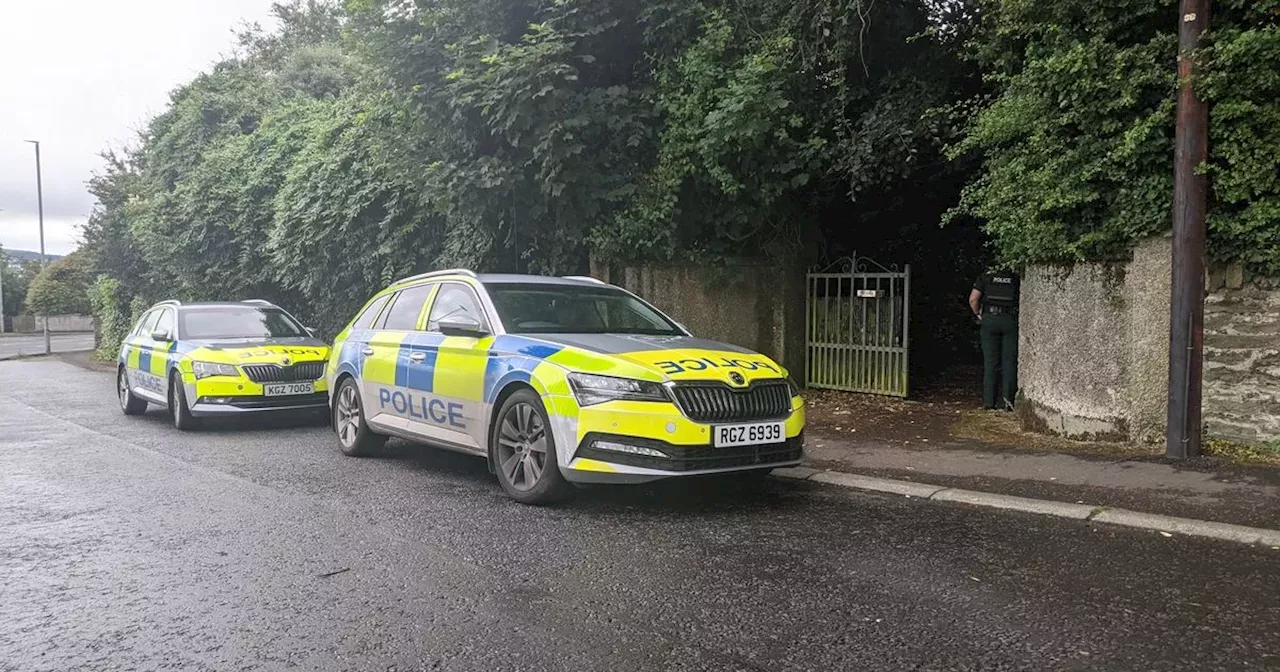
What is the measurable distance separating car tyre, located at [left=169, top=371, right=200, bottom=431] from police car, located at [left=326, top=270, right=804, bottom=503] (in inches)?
139

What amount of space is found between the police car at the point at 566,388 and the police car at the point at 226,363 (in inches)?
109

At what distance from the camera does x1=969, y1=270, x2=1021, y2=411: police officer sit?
393 inches

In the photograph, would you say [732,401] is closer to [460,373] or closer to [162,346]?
[460,373]

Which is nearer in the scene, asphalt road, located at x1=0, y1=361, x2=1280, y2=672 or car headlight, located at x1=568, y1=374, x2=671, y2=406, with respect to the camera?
asphalt road, located at x1=0, y1=361, x2=1280, y2=672

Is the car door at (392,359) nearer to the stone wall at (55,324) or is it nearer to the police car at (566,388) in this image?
the police car at (566,388)

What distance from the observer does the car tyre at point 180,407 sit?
10.5 m

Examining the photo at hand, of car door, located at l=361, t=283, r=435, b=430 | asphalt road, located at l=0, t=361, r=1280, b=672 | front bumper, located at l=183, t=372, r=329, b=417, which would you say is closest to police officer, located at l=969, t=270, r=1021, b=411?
asphalt road, located at l=0, t=361, r=1280, b=672

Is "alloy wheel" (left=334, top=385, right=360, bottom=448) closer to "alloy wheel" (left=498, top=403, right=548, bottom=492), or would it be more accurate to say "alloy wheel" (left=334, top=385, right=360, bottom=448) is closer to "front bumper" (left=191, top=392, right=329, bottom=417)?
"front bumper" (left=191, top=392, right=329, bottom=417)

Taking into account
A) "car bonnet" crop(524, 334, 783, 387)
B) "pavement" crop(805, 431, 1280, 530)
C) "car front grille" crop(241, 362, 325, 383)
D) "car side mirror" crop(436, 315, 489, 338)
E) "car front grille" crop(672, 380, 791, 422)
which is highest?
"car side mirror" crop(436, 315, 489, 338)

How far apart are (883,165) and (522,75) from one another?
432 centimetres

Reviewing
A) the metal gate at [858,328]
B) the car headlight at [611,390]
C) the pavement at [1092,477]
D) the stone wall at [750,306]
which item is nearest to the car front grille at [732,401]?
the car headlight at [611,390]

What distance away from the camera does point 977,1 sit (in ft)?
29.5

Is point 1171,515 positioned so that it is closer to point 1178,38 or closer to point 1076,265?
point 1076,265

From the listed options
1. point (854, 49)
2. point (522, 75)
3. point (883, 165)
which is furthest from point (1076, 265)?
point (522, 75)
